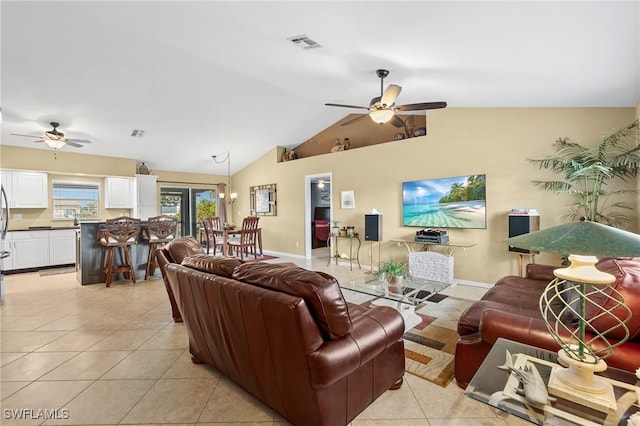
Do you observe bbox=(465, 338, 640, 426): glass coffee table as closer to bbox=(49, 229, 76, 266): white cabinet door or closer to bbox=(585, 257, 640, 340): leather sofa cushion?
bbox=(585, 257, 640, 340): leather sofa cushion

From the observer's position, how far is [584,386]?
1.17 meters

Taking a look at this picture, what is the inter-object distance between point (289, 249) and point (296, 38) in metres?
5.44

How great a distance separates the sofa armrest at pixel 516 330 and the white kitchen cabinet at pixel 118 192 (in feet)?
26.1

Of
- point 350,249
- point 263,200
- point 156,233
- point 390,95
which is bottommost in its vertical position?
point 350,249

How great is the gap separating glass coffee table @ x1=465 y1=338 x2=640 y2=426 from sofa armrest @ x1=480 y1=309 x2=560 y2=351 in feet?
0.34

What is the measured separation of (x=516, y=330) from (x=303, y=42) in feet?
10.6

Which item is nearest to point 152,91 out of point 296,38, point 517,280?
point 296,38

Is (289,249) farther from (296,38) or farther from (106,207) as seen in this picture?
(296,38)

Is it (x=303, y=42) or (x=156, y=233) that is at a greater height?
(x=303, y=42)

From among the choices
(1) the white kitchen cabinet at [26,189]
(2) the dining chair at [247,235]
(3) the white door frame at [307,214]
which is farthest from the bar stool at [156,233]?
(3) the white door frame at [307,214]

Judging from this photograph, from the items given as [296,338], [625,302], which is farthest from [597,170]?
[296,338]

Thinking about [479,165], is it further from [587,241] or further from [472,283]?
[587,241]

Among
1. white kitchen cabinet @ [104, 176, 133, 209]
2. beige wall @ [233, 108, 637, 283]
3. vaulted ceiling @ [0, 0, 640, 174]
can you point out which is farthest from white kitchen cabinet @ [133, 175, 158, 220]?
beige wall @ [233, 108, 637, 283]

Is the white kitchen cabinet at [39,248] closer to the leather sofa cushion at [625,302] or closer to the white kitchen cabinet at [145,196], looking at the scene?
the white kitchen cabinet at [145,196]
